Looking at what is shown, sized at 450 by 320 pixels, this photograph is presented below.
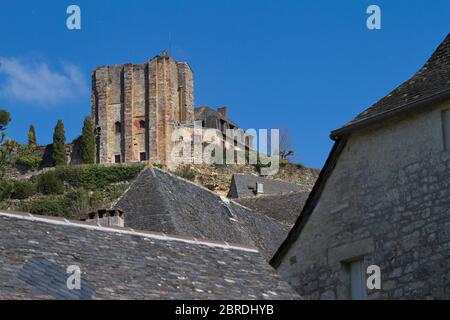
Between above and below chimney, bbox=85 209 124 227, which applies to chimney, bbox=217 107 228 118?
above

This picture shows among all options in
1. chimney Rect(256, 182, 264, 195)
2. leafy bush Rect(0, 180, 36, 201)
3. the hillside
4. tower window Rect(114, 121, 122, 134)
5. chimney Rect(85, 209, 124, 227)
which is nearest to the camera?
chimney Rect(85, 209, 124, 227)

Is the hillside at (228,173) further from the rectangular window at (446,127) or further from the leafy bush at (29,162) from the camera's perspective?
the rectangular window at (446,127)

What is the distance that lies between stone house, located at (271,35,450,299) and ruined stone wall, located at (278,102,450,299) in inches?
0.5

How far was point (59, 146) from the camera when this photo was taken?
79.5m

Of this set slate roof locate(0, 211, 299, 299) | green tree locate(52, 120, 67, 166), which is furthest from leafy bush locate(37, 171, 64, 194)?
slate roof locate(0, 211, 299, 299)

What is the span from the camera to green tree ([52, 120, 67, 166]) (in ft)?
259

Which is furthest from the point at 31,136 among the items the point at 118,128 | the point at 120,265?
the point at 120,265

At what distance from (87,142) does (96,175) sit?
18.2 feet

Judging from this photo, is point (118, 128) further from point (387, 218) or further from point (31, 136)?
point (387, 218)

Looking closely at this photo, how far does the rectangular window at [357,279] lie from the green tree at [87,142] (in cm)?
6469

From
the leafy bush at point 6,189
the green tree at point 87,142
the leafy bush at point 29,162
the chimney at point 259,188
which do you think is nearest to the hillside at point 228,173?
the green tree at point 87,142

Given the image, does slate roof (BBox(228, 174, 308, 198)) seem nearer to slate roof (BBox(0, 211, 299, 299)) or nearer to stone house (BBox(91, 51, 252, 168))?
stone house (BBox(91, 51, 252, 168))
